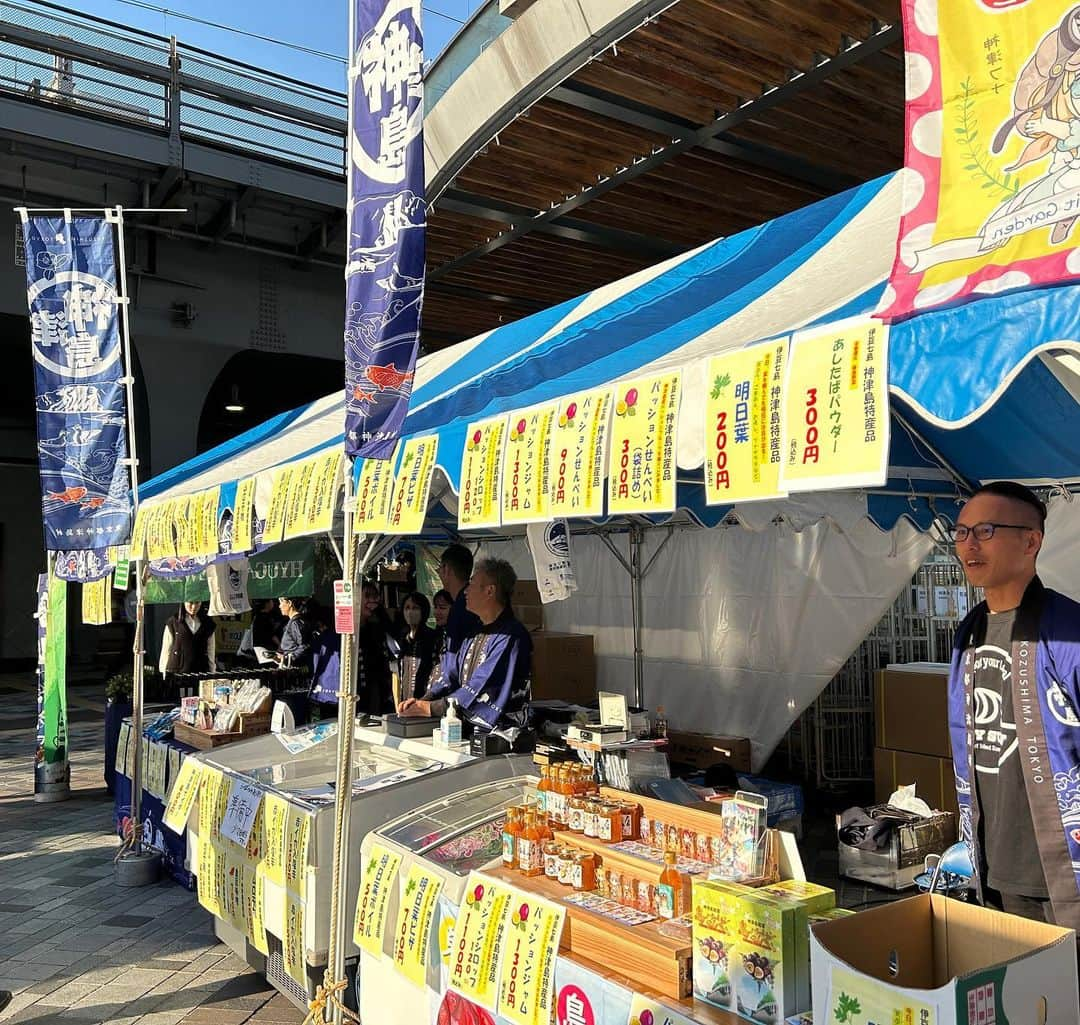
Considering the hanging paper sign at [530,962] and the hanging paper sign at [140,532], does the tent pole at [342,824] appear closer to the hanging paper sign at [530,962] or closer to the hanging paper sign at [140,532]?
the hanging paper sign at [530,962]

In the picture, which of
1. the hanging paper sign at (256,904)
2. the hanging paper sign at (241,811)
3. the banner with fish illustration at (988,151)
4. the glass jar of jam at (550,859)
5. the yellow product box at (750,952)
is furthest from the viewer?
the hanging paper sign at (241,811)

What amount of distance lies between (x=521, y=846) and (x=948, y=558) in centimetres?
597

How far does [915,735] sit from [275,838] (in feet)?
14.6

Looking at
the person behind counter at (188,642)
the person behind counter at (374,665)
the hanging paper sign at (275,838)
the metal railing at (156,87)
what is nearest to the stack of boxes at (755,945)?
the hanging paper sign at (275,838)

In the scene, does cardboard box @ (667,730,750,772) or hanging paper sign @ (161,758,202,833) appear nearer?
hanging paper sign @ (161,758,202,833)

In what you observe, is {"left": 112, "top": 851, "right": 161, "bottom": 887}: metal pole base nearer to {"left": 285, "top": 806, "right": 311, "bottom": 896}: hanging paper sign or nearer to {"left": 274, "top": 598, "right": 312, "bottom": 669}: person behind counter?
{"left": 285, "top": 806, "right": 311, "bottom": 896}: hanging paper sign

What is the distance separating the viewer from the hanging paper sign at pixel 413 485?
11.4ft

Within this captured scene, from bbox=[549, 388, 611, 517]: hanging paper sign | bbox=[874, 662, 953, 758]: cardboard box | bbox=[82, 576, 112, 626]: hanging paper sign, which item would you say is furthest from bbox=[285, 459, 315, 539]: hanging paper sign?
bbox=[874, 662, 953, 758]: cardboard box

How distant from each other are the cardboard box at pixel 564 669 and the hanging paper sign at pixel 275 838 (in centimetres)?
509

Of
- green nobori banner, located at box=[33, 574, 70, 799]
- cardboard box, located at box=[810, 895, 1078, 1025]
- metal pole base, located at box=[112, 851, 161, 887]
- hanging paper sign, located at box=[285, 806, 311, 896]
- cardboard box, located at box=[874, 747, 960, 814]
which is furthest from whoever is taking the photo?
green nobori banner, located at box=[33, 574, 70, 799]

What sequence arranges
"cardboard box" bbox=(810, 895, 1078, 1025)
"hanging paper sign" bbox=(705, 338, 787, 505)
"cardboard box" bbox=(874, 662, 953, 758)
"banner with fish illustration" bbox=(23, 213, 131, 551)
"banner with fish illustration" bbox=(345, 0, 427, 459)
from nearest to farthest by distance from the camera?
"cardboard box" bbox=(810, 895, 1078, 1025)
"hanging paper sign" bbox=(705, 338, 787, 505)
"banner with fish illustration" bbox=(345, 0, 427, 459)
"cardboard box" bbox=(874, 662, 953, 758)
"banner with fish illustration" bbox=(23, 213, 131, 551)

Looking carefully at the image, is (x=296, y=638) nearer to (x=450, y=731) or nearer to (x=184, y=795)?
(x=184, y=795)

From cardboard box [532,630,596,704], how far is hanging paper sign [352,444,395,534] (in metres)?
5.46

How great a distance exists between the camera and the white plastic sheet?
21.9ft
